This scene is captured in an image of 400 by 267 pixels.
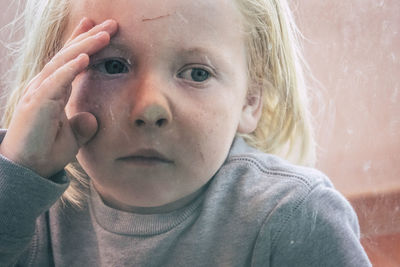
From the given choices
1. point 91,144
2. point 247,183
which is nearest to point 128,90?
point 91,144

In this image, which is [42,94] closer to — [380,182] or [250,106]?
[250,106]

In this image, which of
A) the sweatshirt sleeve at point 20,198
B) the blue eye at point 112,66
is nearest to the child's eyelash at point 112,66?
the blue eye at point 112,66

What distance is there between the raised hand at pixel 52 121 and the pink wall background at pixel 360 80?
240mm

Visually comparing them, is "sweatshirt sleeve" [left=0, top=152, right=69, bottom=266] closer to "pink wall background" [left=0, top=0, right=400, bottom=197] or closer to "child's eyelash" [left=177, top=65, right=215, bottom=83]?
"child's eyelash" [left=177, top=65, right=215, bottom=83]

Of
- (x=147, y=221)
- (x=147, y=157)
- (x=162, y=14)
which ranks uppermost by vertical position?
(x=162, y=14)

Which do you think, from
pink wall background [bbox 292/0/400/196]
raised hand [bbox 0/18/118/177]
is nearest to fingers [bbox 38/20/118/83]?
raised hand [bbox 0/18/118/177]

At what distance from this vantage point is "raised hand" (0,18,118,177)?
493 mm

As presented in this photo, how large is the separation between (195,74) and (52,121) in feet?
0.46

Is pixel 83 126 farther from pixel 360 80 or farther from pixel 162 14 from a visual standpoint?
pixel 360 80

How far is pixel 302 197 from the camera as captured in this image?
55cm

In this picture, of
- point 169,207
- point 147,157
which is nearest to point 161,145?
point 147,157

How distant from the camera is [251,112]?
60 centimetres

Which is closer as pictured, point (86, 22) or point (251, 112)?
point (86, 22)

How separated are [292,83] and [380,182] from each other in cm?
15
